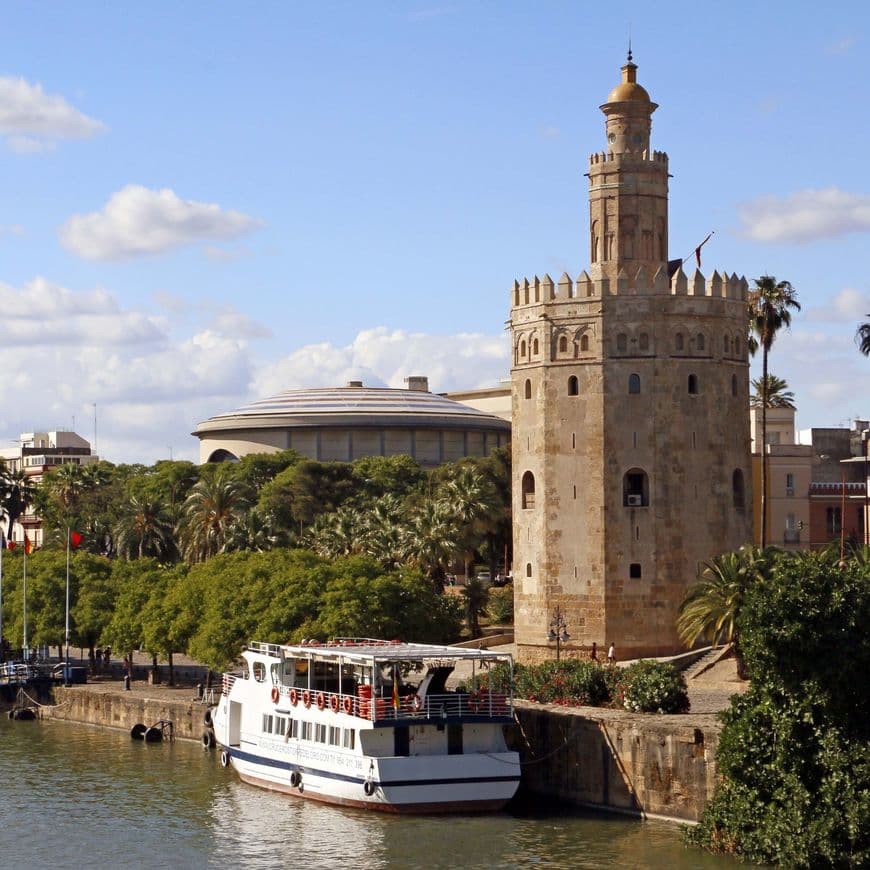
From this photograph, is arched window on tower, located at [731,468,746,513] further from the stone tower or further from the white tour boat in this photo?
the white tour boat

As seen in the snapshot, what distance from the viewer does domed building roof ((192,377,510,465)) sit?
130125 millimetres

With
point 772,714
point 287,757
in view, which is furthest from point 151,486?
point 772,714

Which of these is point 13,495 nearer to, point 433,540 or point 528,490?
point 433,540

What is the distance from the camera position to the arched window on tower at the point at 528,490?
2598 inches

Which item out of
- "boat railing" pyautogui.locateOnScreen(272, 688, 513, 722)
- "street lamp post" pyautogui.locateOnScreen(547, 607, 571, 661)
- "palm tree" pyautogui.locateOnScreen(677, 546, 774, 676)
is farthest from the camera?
"street lamp post" pyautogui.locateOnScreen(547, 607, 571, 661)

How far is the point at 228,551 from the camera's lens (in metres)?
82.2

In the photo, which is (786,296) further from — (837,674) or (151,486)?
(151,486)

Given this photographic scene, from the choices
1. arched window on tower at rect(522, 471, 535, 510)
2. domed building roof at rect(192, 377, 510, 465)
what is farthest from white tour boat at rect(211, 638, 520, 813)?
domed building roof at rect(192, 377, 510, 465)

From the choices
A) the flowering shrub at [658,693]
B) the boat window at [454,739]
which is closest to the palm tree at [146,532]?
the flowering shrub at [658,693]

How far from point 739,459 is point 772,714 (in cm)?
2778

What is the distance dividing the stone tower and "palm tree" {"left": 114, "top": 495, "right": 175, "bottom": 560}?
32572mm

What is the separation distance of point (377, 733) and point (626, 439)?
Answer: 20430 millimetres

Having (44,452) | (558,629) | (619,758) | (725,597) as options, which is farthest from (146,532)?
(44,452)

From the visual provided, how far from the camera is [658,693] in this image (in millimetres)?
48500
